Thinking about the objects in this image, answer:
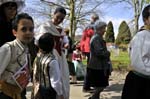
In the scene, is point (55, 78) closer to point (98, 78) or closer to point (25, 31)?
point (25, 31)

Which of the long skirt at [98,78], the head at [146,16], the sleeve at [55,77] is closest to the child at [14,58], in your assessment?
the sleeve at [55,77]

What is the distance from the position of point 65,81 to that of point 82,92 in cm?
397

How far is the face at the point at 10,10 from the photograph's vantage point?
178 inches

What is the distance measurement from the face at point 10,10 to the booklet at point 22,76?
0.60 metres

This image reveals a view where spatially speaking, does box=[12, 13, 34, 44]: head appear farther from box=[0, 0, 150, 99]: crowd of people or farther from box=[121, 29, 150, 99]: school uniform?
box=[121, 29, 150, 99]: school uniform

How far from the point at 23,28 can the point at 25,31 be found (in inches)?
1.5

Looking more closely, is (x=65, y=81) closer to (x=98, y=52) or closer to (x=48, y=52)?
(x=48, y=52)

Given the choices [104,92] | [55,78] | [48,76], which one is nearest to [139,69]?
[55,78]

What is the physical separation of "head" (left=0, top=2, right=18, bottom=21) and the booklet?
1.99 ft

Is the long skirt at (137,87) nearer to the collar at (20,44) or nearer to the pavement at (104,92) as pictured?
the collar at (20,44)

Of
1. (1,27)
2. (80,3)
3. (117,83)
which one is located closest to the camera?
(1,27)

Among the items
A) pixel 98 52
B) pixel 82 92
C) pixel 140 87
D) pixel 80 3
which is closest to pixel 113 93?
pixel 82 92

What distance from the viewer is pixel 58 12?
20.5 feet

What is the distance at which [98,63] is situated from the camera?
888cm
